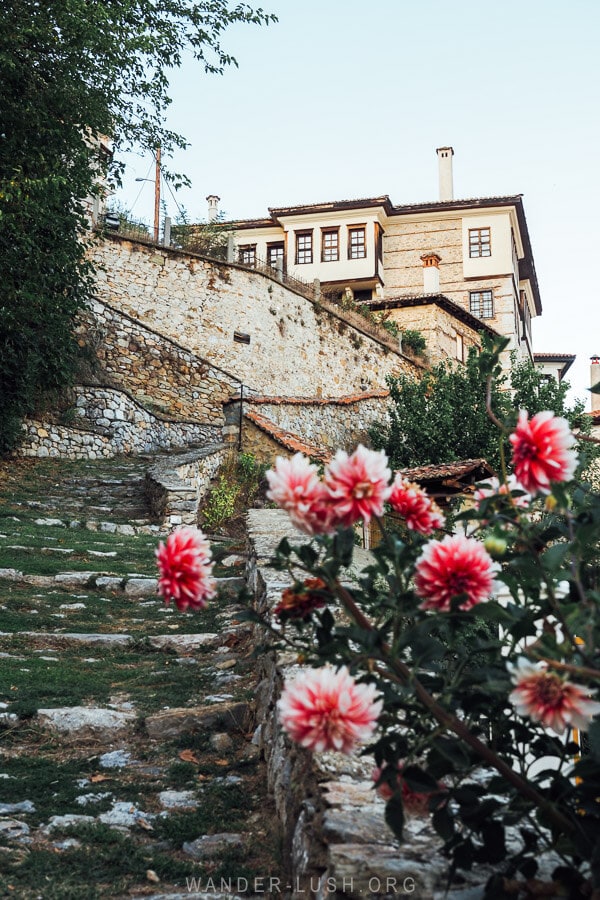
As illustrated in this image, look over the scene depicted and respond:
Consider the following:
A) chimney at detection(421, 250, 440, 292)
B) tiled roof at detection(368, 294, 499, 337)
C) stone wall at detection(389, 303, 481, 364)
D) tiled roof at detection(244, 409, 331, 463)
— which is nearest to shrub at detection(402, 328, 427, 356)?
stone wall at detection(389, 303, 481, 364)

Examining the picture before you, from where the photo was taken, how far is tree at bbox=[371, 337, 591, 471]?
56.4ft

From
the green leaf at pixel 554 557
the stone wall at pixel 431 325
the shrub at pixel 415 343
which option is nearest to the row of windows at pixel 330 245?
the stone wall at pixel 431 325

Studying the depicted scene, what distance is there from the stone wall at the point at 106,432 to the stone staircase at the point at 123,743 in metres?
7.96

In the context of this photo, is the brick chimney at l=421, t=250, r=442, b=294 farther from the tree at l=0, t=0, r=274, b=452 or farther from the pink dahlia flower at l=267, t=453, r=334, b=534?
the pink dahlia flower at l=267, t=453, r=334, b=534

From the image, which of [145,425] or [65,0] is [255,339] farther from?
[65,0]

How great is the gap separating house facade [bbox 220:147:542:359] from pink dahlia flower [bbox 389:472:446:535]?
94.7ft

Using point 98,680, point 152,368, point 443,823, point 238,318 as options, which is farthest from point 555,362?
point 443,823

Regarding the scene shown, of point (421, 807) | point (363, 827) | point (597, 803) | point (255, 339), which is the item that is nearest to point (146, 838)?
point (363, 827)

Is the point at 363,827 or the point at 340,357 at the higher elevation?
the point at 340,357

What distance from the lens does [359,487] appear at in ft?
4.54

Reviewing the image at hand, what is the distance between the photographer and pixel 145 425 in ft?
54.3

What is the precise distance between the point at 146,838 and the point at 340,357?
68.5ft

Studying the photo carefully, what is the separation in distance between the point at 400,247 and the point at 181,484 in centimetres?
2273

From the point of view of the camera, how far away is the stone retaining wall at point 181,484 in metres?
10.5
